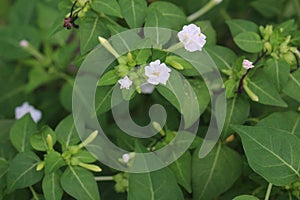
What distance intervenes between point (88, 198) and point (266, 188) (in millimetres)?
446

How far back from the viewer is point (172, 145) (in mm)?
1323

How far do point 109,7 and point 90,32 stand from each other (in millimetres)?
82

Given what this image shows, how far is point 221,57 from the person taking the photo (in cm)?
132

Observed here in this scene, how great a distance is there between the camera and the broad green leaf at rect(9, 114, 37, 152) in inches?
52.2

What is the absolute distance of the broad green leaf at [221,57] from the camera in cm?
131

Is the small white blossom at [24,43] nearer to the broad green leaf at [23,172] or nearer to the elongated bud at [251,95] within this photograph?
the broad green leaf at [23,172]

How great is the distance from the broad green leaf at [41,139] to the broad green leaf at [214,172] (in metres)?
0.36

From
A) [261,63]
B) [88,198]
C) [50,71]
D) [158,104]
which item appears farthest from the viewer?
[50,71]

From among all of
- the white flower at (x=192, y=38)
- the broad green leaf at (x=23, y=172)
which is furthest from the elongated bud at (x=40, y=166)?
the white flower at (x=192, y=38)

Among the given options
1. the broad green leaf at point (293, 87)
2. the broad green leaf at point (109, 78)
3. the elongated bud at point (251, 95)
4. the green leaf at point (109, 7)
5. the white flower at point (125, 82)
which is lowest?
the broad green leaf at point (293, 87)

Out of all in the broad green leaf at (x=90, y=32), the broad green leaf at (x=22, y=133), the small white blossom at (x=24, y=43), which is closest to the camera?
the broad green leaf at (x=90, y=32)

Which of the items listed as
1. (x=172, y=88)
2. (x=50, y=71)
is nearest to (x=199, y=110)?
(x=172, y=88)

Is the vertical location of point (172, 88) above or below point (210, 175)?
above

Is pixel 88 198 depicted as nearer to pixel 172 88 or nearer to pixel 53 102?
pixel 172 88
